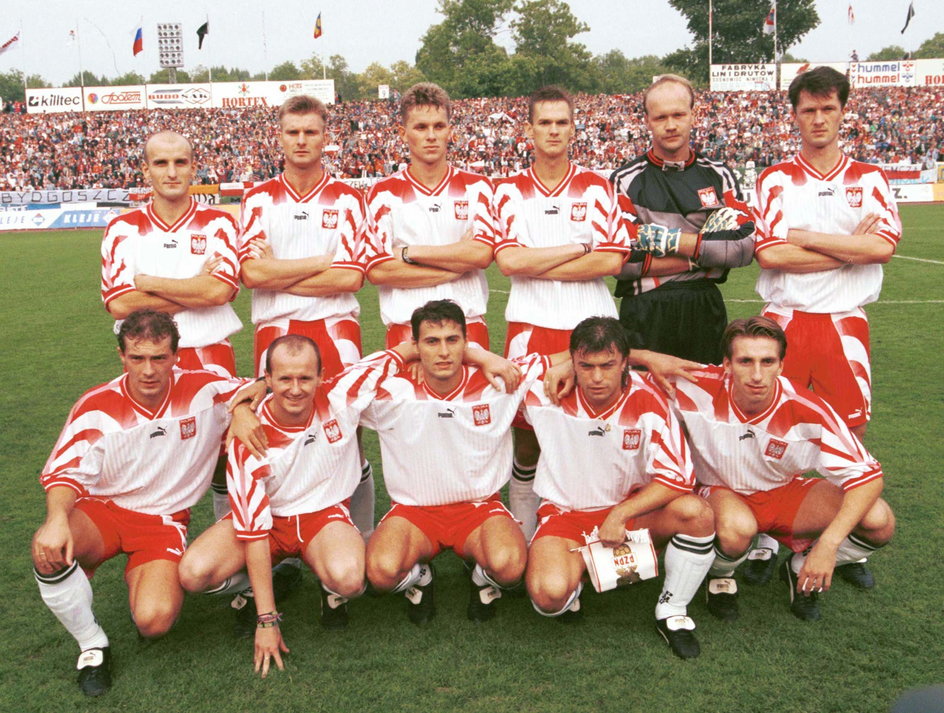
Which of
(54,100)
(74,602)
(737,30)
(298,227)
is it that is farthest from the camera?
(737,30)

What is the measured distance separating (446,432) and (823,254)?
1.87 meters

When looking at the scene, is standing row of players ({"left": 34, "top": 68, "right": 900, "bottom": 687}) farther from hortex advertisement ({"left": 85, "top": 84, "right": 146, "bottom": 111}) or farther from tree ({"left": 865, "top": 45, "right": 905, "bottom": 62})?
tree ({"left": 865, "top": 45, "right": 905, "bottom": 62})

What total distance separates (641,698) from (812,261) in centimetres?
206

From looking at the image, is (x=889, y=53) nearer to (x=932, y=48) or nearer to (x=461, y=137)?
(x=932, y=48)

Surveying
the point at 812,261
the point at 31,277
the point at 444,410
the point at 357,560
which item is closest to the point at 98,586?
the point at 357,560

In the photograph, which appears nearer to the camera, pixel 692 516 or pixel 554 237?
pixel 692 516

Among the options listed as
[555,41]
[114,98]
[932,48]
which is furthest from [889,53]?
[114,98]

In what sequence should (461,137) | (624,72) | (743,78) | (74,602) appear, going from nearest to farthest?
(74,602)
(461,137)
(743,78)
(624,72)

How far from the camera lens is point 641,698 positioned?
3.08 m

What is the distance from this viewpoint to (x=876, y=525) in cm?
352

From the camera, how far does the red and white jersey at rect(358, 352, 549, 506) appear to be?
3801mm

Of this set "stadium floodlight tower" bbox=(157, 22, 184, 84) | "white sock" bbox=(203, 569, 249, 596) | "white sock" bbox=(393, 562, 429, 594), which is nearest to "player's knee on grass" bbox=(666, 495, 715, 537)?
"white sock" bbox=(393, 562, 429, 594)

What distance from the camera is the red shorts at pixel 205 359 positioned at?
4082mm

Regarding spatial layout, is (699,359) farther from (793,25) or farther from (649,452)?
(793,25)
